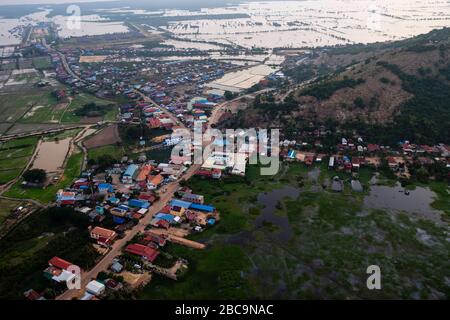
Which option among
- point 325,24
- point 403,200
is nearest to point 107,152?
point 403,200

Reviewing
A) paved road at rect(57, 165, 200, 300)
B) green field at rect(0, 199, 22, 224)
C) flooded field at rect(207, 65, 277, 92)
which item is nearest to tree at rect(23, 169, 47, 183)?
green field at rect(0, 199, 22, 224)

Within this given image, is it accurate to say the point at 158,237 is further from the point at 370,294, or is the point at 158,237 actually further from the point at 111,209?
the point at 370,294

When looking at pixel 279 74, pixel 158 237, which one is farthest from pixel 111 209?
pixel 279 74

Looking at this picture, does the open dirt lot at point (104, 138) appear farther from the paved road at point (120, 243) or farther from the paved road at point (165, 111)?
the paved road at point (120, 243)

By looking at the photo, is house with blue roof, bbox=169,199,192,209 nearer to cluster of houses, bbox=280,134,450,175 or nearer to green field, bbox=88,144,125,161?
green field, bbox=88,144,125,161

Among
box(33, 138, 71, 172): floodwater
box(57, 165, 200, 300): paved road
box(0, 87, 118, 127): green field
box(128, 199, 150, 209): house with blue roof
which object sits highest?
box(0, 87, 118, 127): green field

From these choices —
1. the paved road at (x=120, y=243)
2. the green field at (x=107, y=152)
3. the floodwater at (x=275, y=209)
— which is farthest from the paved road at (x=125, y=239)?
the green field at (x=107, y=152)
